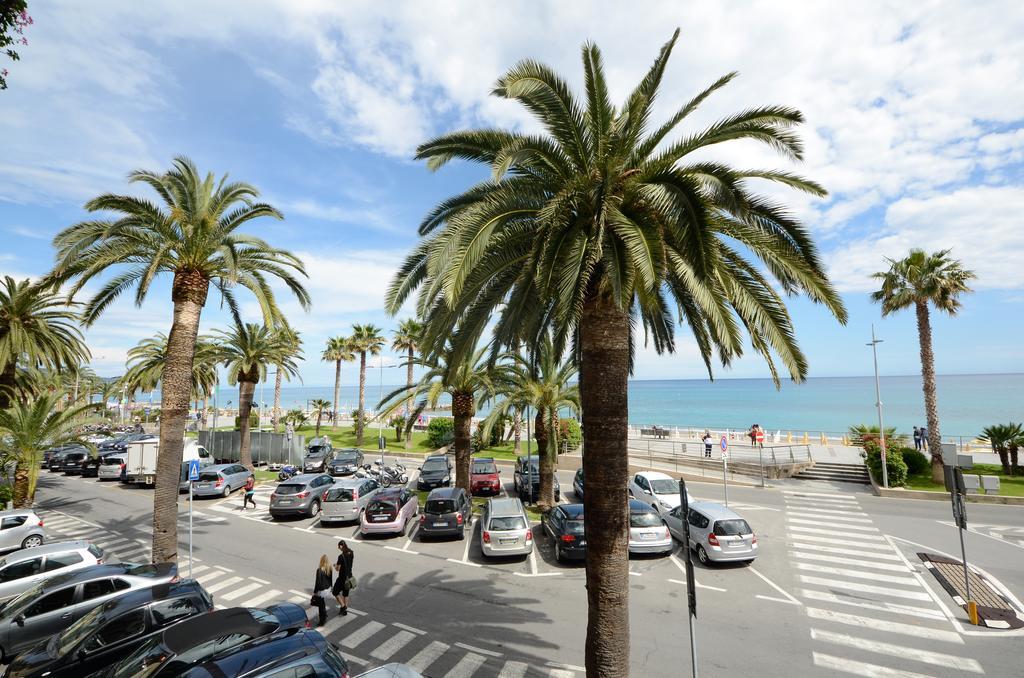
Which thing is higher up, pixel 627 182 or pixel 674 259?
pixel 627 182

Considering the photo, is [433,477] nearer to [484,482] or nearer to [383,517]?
[484,482]

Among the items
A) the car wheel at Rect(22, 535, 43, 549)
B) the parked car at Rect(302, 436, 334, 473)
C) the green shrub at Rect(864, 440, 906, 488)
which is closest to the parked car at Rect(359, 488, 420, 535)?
the car wheel at Rect(22, 535, 43, 549)

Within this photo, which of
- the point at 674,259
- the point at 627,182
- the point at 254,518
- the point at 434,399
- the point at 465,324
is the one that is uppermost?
the point at 627,182

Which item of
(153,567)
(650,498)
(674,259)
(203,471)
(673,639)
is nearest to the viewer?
(674,259)

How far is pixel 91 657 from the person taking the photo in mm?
8352

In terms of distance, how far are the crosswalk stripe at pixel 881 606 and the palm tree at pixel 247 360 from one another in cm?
3053

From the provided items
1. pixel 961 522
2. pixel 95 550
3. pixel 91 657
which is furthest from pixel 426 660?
pixel 961 522

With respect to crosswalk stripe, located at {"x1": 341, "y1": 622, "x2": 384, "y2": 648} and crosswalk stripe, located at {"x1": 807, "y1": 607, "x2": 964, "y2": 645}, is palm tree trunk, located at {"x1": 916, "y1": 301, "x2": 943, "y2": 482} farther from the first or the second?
crosswalk stripe, located at {"x1": 341, "y1": 622, "x2": 384, "y2": 648}

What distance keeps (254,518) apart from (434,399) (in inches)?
366

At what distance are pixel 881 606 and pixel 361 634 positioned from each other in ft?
39.0

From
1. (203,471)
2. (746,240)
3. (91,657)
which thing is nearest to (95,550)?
(91,657)

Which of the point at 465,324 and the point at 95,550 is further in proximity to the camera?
the point at 95,550

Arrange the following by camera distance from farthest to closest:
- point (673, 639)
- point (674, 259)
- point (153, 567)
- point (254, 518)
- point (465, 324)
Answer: point (254, 518)
point (153, 567)
point (673, 639)
point (465, 324)
point (674, 259)

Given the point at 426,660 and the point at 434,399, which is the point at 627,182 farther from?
the point at 434,399
